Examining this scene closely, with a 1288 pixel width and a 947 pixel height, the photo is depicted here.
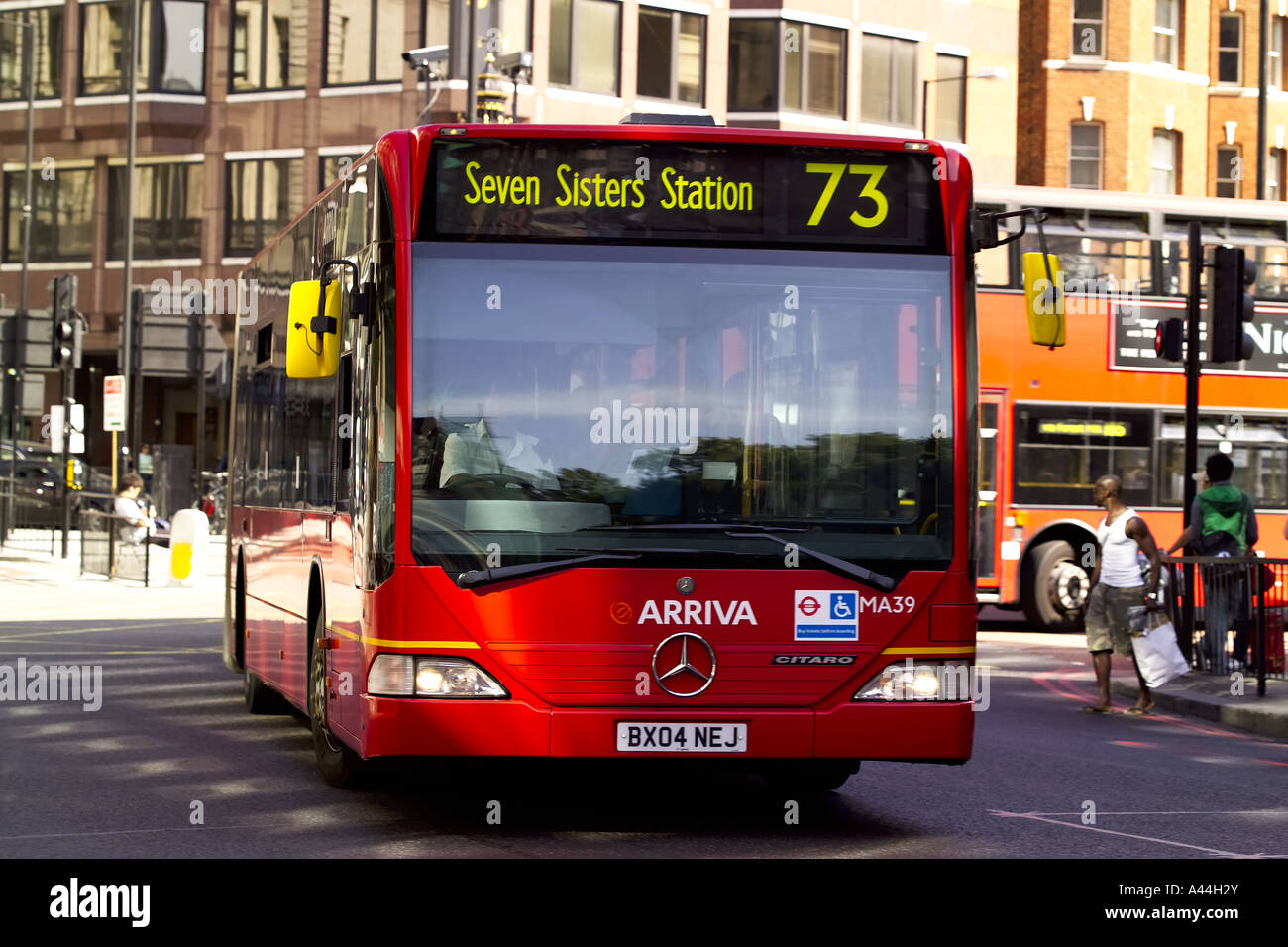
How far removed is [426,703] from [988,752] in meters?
5.20

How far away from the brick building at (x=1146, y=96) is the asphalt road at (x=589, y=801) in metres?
35.1

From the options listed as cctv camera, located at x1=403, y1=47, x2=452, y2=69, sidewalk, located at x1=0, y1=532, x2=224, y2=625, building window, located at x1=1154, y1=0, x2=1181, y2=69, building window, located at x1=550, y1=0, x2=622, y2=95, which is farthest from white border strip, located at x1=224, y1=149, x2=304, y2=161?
building window, located at x1=1154, y1=0, x2=1181, y2=69

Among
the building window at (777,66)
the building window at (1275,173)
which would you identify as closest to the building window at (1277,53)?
the building window at (1275,173)

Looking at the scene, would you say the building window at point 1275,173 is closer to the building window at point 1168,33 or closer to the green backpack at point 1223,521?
the building window at point 1168,33

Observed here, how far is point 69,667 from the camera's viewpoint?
55.0ft

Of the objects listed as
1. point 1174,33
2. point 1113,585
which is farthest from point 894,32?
point 1113,585

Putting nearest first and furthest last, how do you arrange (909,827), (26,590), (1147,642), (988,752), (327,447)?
(909,827) → (327,447) → (988,752) → (1147,642) → (26,590)

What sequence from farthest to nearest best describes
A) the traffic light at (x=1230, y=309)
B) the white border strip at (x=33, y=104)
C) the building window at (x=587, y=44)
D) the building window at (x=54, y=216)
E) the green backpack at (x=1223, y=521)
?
the building window at (x=54, y=216) < the white border strip at (x=33, y=104) < the building window at (x=587, y=44) < the green backpack at (x=1223, y=521) < the traffic light at (x=1230, y=309)

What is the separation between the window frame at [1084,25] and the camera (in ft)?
159

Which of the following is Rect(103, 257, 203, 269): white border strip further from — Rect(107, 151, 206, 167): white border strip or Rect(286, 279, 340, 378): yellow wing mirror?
Rect(286, 279, 340, 378): yellow wing mirror

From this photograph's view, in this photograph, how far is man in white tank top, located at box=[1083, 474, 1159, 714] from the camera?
1576 cm

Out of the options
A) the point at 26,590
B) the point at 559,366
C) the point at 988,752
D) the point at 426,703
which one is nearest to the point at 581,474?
the point at 559,366

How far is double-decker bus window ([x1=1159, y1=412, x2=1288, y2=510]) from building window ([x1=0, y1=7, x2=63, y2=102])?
114 ft
